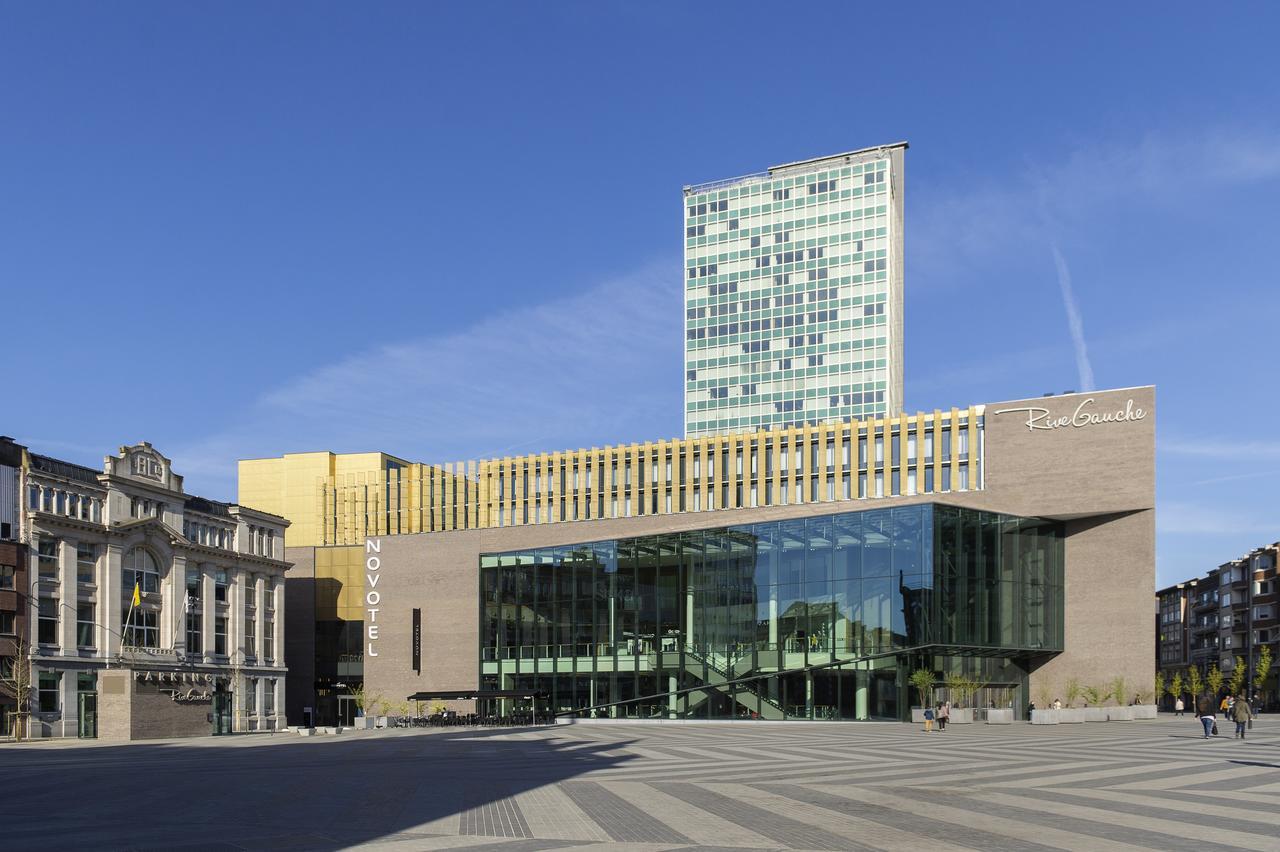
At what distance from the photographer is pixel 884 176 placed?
15962 cm

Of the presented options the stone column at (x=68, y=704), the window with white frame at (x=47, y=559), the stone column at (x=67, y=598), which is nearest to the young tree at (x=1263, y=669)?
the stone column at (x=68, y=704)

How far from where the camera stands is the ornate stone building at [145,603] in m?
76.4

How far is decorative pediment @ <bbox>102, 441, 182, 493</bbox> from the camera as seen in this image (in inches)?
3415

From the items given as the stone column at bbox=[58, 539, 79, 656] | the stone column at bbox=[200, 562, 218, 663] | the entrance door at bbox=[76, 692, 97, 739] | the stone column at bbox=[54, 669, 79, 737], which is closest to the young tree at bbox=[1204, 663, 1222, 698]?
the stone column at bbox=[200, 562, 218, 663]

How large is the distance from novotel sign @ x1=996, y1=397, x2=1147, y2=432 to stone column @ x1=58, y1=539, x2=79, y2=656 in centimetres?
6165

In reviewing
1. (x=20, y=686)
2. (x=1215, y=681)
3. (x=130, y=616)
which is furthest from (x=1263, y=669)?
(x=20, y=686)

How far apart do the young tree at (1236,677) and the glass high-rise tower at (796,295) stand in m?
50.1

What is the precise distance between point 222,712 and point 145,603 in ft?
40.6

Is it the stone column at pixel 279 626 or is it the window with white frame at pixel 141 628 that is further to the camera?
the stone column at pixel 279 626

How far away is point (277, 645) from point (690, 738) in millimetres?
61848

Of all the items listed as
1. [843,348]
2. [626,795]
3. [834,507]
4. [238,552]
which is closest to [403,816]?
[626,795]

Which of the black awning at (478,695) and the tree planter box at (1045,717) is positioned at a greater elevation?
the tree planter box at (1045,717)

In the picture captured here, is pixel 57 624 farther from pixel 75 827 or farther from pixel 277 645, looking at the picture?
pixel 75 827

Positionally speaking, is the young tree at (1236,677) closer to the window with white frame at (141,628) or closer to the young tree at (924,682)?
the young tree at (924,682)
